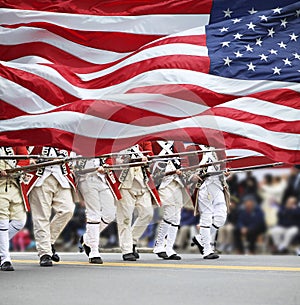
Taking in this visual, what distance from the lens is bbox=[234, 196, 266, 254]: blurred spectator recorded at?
14.9 m

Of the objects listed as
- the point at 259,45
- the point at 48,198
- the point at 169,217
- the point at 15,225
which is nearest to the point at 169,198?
the point at 169,217

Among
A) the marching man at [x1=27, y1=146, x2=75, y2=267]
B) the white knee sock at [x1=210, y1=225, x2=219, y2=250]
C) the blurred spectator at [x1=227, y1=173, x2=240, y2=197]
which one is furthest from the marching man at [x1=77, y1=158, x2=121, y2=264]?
the blurred spectator at [x1=227, y1=173, x2=240, y2=197]

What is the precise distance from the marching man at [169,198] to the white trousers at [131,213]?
33cm

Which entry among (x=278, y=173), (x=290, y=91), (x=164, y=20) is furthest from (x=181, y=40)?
(x=278, y=173)

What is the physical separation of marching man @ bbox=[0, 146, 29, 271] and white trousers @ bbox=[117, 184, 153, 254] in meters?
2.15

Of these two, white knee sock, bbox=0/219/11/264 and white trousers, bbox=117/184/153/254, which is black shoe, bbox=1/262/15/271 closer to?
white knee sock, bbox=0/219/11/264

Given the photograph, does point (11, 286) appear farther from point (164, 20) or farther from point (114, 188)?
point (114, 188)

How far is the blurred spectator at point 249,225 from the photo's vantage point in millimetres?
14859

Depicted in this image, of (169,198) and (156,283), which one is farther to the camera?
(169,198)

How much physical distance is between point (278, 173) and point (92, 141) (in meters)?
7.18

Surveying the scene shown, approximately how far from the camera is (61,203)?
1212 centimetres

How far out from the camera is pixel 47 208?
1180 centimetres

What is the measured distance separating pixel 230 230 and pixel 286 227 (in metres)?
1.62

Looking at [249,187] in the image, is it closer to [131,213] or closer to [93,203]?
[131,213]
